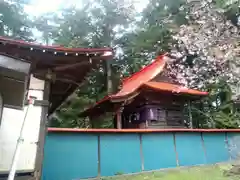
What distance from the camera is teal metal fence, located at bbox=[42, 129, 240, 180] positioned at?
8.02m

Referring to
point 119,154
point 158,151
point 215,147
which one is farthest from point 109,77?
point 119,154

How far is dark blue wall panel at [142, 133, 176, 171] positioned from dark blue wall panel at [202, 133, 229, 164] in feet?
8.03

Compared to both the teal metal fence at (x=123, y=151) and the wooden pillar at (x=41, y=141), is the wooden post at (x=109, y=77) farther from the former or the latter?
the wooden pillar at (x=41, y=141)

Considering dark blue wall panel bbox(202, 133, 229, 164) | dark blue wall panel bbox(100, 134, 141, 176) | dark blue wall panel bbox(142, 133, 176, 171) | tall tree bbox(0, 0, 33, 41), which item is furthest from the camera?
tall tree bbox(0, 0, 33, 41)

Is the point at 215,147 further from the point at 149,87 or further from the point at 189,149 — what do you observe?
the point at 149,87

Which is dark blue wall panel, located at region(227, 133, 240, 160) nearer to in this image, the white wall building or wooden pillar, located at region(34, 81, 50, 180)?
the white wall building

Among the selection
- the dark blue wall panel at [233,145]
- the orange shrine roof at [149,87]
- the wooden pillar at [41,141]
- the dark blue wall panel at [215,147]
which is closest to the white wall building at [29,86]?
the wooden pillar at [41,141]

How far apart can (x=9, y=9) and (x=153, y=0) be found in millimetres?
13922

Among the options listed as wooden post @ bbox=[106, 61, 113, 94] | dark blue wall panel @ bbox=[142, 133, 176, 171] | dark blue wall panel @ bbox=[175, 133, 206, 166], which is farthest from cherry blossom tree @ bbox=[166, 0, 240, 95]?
wooden post @ bbox=[106, 61, 113, 94]

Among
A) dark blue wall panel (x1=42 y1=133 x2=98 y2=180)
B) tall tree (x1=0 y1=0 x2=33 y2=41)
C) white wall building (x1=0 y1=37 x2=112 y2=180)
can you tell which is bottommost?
dark blue wall panel (x1=42 y1=133 x2=98 y2=180)

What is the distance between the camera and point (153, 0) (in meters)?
23.6

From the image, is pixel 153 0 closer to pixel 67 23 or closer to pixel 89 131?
pixel 67 23

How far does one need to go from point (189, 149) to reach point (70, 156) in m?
6.15

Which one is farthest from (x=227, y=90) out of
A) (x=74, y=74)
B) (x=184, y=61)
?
(x=74, y=74)
